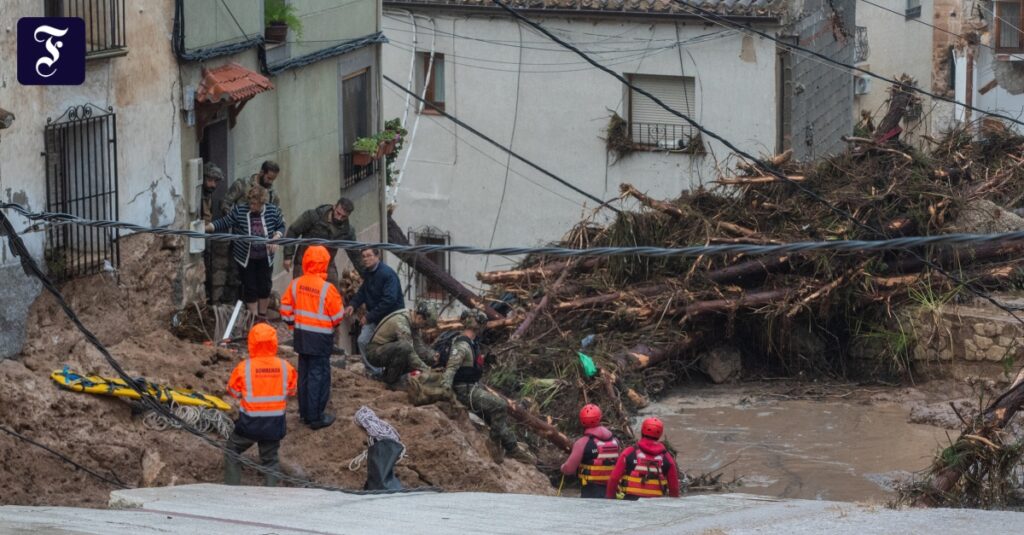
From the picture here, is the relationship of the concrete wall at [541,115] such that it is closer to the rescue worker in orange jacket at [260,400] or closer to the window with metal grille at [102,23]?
the window with metal grille at [102,23]

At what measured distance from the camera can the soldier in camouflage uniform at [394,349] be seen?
13.5 m

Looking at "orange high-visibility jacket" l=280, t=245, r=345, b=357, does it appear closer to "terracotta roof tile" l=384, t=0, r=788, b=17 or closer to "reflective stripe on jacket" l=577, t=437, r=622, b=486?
"reflective stripe on jacket" l=577, t=437, r=622, b=486

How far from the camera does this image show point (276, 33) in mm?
16703

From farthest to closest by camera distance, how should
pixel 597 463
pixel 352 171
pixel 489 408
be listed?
1. pixel 352 171
2. pixel 489 408
3. pixel 597 463

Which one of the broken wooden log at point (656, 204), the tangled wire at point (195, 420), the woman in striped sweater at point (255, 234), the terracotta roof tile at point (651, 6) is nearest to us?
the tangled wire at point (195, 420)

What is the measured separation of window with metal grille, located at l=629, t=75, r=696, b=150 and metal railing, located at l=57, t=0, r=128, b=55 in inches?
477

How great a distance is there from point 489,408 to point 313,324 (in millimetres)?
2058

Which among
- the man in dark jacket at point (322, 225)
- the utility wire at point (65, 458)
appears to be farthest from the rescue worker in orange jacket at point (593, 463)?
the man in dark jacket at point (322, 225)

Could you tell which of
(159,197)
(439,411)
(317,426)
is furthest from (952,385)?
(159,197)

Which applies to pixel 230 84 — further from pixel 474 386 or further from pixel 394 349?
pixel 474 386

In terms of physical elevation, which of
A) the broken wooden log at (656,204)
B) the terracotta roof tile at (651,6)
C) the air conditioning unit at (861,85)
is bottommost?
the broken wooden log at (656,204)

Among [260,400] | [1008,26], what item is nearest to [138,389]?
[260,400]

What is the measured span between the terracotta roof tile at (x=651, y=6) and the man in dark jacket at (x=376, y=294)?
416 inches

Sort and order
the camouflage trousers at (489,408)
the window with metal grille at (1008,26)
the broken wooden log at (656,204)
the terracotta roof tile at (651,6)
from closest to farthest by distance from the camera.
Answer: the camouflage trousers at (489,408) < the broken wooden log at (656,204) < the terracotta roof tile at (651,6) < the window with metal grille at (1008,26)
